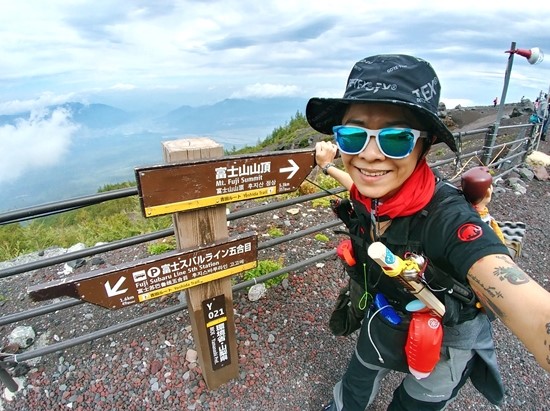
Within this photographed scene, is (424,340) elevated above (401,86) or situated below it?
below

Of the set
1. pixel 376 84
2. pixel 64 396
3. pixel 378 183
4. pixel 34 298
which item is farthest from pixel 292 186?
pixel 64 396

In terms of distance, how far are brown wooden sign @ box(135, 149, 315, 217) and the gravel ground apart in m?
1.44

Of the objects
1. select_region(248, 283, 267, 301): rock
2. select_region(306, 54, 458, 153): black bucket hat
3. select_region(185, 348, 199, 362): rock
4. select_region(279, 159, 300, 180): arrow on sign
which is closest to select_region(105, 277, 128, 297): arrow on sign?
select_region(279, 159, 300, 180): arrow on sign

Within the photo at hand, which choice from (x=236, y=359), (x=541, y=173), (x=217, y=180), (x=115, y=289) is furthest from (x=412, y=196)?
(x=541, y=173)

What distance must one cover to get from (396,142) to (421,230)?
0.39 m

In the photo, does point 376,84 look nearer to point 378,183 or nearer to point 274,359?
point 378,183

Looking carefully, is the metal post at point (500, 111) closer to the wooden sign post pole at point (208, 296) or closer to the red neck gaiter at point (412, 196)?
the red neck gaiter at point (412, 196)

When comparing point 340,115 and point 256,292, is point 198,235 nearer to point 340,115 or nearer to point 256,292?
point 340,115

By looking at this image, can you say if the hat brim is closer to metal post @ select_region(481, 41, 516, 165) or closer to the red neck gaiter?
the red neck gaiter

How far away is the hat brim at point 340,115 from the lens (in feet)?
4.01

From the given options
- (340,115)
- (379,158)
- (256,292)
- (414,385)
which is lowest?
(256,292)

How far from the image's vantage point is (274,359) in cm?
275

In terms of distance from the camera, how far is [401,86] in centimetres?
126

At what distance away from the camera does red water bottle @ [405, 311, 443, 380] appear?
144 centimetres
